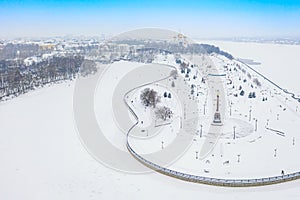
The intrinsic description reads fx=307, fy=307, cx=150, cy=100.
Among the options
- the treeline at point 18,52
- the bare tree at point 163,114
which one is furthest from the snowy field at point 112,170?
the treeline at point 18,52

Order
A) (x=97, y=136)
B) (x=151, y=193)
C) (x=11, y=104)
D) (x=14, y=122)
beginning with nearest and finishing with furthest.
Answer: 1. (x=151, y=193)
2. (x=97, y=136)
3. (x=14, y=122)
4. (x=11, y=104)

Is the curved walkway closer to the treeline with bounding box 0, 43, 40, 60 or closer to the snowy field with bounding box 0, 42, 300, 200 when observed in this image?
the snowy field with bounding box 0, 42, 300, 200

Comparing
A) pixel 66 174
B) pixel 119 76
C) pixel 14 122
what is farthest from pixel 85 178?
pixel 119 76

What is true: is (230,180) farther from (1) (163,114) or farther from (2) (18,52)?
(2) (18,52)

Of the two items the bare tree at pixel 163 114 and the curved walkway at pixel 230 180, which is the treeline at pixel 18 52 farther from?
the curved walkway at pixel 230 180

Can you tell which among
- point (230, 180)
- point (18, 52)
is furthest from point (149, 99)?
point (18, 52)

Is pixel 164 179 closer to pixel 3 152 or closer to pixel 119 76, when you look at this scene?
pixel 3 152

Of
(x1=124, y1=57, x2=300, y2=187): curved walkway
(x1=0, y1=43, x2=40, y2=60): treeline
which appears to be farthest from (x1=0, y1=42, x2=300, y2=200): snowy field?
(x1=0, y1=43, x2=40, y2=60): treeline
